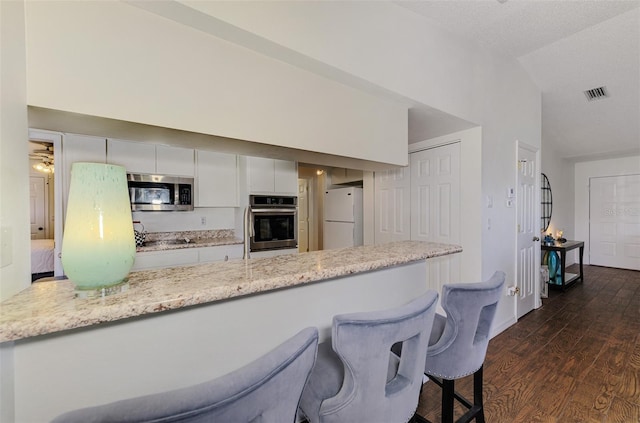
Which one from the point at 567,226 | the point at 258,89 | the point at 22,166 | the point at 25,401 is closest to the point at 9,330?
the point at 25,401

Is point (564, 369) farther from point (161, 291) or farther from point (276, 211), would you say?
point (276, 211)

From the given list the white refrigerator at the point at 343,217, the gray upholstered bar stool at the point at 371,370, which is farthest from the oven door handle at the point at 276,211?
the gray upholstered bar stool at the point at 371,370

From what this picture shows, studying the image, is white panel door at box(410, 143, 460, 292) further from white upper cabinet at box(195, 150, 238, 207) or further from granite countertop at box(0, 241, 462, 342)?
white upper cabinet at box(195, 150, 238, 207)

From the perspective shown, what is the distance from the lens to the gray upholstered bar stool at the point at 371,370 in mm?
864

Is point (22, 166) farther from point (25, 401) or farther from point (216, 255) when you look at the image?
point (216, 255)

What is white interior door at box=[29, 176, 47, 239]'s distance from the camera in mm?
5664

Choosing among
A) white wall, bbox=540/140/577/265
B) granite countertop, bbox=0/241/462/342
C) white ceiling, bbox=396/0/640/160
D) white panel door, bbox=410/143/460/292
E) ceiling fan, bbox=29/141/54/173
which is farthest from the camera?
white wall, bbox=540/140/577/265

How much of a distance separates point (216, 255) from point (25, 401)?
265cm

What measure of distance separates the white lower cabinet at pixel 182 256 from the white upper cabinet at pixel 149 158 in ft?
3.20

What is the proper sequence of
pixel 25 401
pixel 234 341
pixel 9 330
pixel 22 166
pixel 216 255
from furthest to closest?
pixel 216 255, pixel 234 341, pixel 22 166, pixel 25 401, pixel 9 330

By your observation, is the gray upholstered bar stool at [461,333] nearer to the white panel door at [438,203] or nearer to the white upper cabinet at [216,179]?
the white panel door at [438,203]

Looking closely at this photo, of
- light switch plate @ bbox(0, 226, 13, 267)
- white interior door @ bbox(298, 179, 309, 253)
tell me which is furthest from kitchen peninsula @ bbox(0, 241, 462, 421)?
white interior door @ bbox(298, 179, 309, 253)

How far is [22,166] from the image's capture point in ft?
2.84

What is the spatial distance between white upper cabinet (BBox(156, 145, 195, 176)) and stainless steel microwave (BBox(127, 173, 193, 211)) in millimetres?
73
